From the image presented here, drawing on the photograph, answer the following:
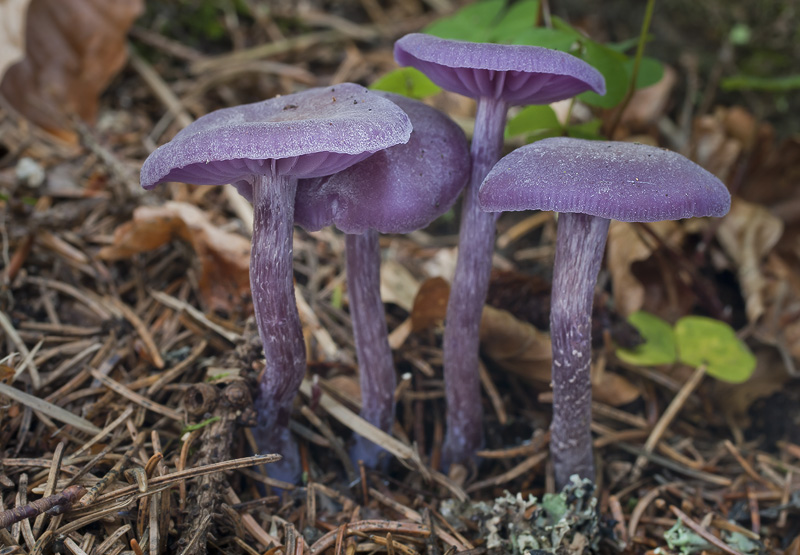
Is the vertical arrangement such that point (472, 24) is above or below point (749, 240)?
above

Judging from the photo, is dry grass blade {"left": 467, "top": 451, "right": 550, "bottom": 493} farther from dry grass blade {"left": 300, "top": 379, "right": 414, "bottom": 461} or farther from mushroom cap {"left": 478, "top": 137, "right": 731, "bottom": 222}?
mushroom cap {"left": 478, "top": 137, "right": 731, "bottom": 222}

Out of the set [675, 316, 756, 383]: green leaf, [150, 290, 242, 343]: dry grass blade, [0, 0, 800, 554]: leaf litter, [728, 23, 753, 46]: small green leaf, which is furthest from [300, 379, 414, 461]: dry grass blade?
[728, 23, 753, 46]: small green leaf

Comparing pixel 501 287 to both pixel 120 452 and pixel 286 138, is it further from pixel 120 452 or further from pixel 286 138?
pixel 120 452

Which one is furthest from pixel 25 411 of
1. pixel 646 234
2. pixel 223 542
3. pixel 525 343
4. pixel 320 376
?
pixel 646 234

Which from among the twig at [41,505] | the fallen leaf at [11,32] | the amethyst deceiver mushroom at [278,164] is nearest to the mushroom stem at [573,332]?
the amethyst deceiver mushroom at [278,164]

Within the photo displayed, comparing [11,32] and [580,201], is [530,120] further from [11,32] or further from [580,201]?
[11,32]

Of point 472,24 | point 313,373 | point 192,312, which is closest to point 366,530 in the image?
point 313,373
